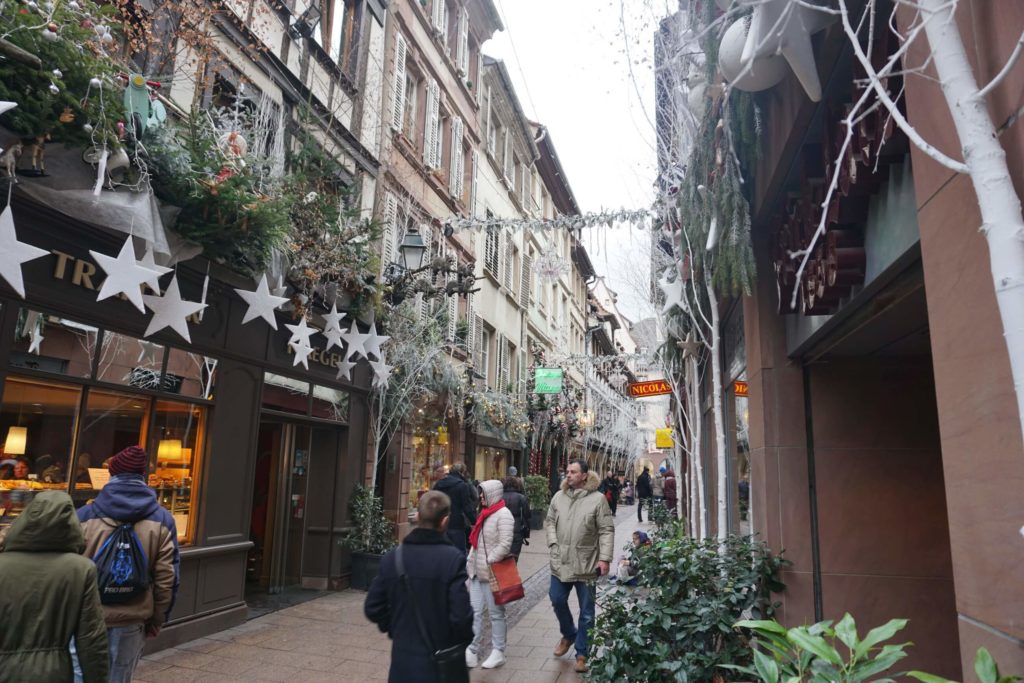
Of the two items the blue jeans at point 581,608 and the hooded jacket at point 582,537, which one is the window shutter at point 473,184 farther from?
the blue jeans at point 581,608

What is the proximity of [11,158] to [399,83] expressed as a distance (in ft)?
32.8

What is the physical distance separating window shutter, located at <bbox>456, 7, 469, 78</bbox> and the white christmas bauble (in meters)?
15.8

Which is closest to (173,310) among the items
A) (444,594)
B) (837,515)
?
(444,594)

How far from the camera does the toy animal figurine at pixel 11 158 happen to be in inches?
208

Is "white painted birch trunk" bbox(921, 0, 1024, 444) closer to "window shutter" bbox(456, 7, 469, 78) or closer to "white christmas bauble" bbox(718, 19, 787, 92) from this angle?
"white christmas bauble" bbox(718, 19, 787, 92)

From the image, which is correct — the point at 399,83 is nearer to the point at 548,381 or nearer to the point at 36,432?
the point at 548,381

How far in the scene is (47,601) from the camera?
327 centimetres

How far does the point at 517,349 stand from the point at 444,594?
67.0 feet

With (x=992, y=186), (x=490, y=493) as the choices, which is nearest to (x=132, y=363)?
(x=490, y=493)

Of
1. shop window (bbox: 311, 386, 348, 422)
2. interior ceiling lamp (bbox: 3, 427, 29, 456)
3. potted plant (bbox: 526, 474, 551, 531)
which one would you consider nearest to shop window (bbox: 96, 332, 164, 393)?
interior ceiling lamp (bbox: 3, 427, 29, 456)

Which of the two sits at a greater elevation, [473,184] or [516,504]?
[473,184]

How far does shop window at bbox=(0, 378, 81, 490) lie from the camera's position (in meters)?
5.96

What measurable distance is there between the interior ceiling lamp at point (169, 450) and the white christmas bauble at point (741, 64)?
6.54 meters

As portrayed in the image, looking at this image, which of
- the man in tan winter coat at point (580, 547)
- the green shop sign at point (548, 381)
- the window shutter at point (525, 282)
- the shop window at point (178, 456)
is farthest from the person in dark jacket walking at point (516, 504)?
the window shutter at point (525, 282)
